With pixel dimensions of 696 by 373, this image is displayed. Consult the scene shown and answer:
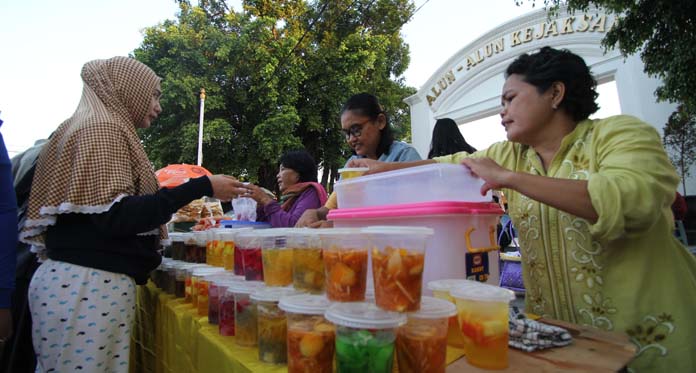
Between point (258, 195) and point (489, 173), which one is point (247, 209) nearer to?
point (258, 195)

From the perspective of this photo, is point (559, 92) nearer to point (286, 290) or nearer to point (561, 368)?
point (561, 368)

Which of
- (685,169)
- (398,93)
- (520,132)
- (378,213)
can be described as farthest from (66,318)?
(398,93)

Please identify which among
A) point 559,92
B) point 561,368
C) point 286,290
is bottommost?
point 561,368

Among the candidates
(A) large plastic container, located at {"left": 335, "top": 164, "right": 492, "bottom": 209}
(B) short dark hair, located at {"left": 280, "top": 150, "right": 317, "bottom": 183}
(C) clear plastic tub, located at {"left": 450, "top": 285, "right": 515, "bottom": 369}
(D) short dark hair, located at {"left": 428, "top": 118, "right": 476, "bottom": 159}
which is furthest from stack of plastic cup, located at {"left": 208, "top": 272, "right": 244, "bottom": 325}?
(D) short dark hair, located at {"left": 428, "top": 118, "right": 476, "bottom": 159}

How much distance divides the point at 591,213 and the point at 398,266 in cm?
58

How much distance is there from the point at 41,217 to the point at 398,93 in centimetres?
1489

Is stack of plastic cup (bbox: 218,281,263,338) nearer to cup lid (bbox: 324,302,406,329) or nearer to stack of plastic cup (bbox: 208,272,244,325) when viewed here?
stack of plastic cup (bbox: 208,272,244,325)

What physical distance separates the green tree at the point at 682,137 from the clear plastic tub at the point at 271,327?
7843 mm

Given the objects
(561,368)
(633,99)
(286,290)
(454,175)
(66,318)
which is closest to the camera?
(561,368)

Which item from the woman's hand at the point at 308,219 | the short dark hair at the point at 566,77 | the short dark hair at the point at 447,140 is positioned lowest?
the woman's hand at the point at 308,219

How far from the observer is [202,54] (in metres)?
12.1

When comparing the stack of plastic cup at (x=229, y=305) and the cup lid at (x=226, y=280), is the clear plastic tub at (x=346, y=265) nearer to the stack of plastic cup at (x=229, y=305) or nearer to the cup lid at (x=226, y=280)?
the stack of plastic cup at (x=229, y=305)

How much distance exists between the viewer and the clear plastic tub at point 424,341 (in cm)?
80

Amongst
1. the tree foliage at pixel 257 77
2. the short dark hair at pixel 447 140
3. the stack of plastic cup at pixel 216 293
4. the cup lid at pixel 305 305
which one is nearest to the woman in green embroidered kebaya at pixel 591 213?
the cup lid at pixel 305 305
